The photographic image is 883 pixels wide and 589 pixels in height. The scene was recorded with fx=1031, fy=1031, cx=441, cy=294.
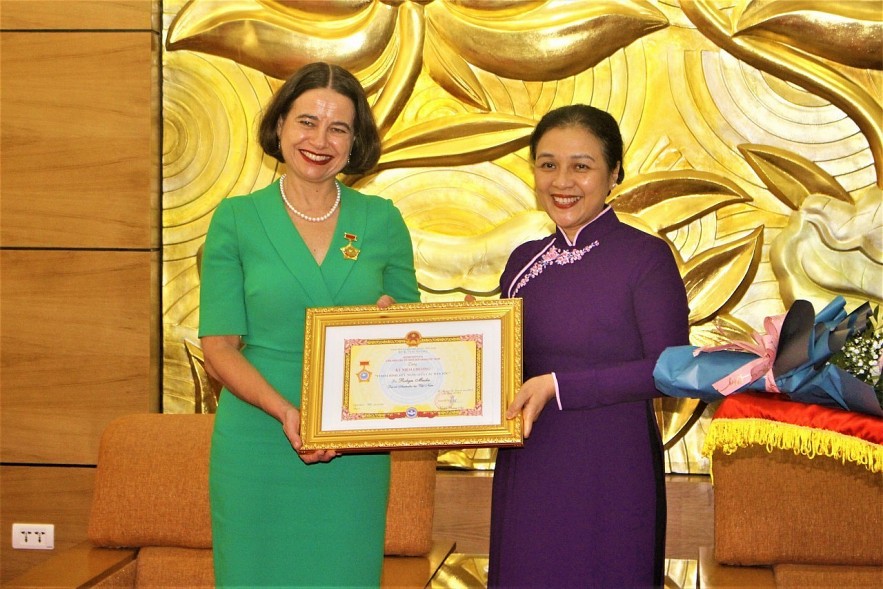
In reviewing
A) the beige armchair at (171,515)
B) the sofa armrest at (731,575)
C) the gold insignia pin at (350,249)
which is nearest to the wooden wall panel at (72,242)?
the beige armchair at (171,515)

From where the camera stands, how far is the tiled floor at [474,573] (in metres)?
2.67

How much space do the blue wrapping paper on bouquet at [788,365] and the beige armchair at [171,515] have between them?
37.8 inches

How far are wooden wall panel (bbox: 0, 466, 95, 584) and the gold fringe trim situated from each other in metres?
2.20

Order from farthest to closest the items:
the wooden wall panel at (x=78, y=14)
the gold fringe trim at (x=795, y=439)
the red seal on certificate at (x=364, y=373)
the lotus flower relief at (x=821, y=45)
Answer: the wooden wall panel at (x=78, y=14) < the lotus flower relief at (x=821, y=45) < the red seal on certificate at (x=364, y=373) < the gold fringe trim at (x=795, y=439)

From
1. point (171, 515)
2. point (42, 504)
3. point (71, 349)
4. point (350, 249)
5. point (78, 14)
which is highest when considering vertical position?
point (78, 14)

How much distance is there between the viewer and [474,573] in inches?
108

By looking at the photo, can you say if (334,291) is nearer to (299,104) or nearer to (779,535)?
(299,104)

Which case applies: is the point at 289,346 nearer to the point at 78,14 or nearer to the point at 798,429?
the point at 798,429

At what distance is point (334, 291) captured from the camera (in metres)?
2.04

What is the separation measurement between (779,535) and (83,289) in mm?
2220

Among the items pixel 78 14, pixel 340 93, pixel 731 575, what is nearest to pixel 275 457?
pixel 340 93

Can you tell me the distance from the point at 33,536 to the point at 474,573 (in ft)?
5.08

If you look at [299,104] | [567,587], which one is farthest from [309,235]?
[567,587]

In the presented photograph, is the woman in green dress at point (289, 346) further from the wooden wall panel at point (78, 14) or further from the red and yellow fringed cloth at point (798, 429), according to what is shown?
the wooden wall panel at point (78, 14)
